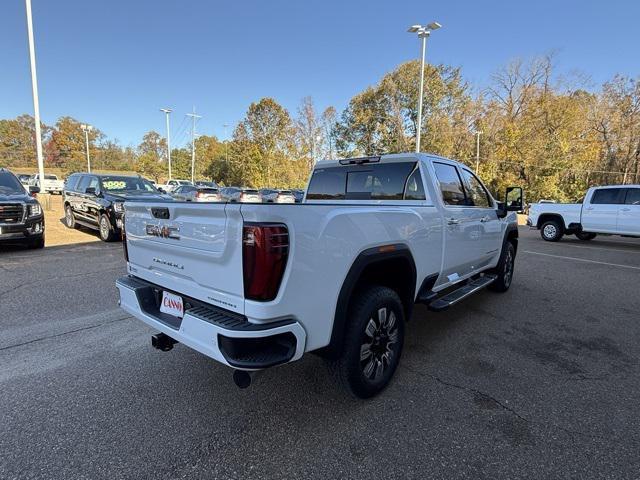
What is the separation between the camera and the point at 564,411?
2.67 m

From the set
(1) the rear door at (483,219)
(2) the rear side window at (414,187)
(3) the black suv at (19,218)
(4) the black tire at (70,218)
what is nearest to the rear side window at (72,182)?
(4) the black tire at (70,218)

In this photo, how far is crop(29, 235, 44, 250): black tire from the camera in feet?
26.7

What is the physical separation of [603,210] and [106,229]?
14.6 m

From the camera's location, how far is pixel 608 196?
11.4 metres

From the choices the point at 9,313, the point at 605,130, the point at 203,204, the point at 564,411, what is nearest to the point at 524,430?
the point at 564,411

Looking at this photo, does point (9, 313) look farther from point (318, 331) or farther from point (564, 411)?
point (564, 411)

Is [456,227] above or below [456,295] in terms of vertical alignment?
above

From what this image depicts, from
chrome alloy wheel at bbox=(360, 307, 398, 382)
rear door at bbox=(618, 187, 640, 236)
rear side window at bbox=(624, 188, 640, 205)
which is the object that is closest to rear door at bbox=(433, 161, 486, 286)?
chrome alloy wheel at bbox=(360, 307, 398, 382)

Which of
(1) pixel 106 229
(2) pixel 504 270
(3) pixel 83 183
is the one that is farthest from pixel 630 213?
(3) pixel 83 183

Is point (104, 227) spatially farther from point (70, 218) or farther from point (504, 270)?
point (504, 270)

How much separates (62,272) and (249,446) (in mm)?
5788

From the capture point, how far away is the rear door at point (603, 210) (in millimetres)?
11180

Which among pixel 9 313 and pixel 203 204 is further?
pixel 9 313

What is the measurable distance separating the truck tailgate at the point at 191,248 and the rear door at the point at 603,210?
521 inches
